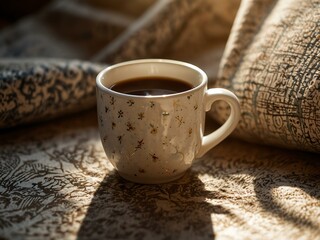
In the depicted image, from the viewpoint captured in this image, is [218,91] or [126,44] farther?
[126,44]

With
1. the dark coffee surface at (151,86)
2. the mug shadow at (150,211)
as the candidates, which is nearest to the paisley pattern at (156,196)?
the mug shadow at (150,211)

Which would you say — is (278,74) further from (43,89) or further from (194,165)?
(43,89)

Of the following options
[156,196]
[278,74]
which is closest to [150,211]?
[156,196]

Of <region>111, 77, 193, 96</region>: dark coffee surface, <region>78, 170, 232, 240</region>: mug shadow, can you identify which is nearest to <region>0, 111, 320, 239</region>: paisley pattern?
<region>78, 170, 232, 240</region>: mug shadow

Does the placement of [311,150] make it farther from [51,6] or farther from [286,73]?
[51,6]

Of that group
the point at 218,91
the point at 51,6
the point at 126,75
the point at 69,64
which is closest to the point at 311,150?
the point at 218,91

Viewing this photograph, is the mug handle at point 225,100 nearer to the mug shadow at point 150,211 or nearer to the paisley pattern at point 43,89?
the mug shadow at point 150,211
